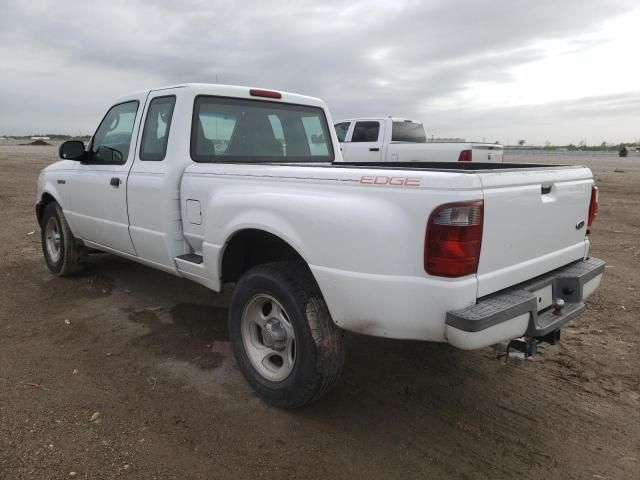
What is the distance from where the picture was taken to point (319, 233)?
8.70 ft

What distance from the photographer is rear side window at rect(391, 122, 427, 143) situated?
12252 millimetres

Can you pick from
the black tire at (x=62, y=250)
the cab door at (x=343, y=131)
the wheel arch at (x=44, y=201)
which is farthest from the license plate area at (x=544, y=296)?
the cab door at (x=343, y=131)

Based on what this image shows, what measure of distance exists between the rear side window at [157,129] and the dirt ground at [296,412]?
4.98 ft

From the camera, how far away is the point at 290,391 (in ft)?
9.71

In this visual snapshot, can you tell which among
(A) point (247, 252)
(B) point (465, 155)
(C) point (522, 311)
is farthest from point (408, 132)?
(C) point (522, 311)

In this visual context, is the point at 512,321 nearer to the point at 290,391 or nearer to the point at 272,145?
the point at 290,391

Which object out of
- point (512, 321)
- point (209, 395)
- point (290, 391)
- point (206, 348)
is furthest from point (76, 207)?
point (512, 321)

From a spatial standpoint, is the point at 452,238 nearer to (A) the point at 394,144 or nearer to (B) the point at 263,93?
(B) the point at 263,93

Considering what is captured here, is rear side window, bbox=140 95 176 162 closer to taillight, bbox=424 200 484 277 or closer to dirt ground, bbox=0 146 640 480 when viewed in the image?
dirt ground, bbox=0 146 640 480

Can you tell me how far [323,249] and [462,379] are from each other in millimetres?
1628

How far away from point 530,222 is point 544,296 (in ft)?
1.56

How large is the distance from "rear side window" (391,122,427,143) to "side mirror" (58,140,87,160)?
8562 mm

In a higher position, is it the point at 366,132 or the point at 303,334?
the point at 366,132

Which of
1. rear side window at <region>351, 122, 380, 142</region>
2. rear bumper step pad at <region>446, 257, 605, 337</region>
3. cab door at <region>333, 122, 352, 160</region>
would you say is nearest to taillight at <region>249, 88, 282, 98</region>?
rear bumper step pad at <region>446, 257, 605, 337</region>
